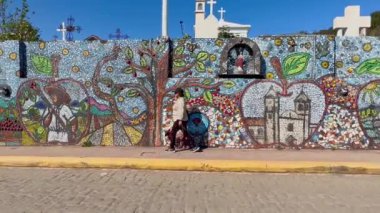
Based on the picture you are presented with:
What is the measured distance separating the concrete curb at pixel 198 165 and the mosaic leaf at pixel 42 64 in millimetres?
2549

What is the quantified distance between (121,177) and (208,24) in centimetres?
2547

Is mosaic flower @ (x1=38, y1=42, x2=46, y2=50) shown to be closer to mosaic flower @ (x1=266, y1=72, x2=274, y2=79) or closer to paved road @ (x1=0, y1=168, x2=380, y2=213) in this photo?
paved road @ (x1=0, y1=168, x2=380, y2=213)

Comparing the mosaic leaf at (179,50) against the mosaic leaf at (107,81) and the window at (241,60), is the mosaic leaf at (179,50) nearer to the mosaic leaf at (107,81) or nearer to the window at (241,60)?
the window at (241,60)

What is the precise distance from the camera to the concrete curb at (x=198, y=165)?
26.4 feet

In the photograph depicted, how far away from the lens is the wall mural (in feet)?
32.3

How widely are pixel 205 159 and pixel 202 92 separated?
202 cm

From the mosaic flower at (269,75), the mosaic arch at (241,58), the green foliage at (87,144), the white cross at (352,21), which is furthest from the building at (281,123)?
the white cross at (352,21)

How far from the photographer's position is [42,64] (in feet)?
34.4

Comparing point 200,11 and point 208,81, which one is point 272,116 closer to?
point 208,81

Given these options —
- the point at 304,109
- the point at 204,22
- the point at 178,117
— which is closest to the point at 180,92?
the point at 178,117

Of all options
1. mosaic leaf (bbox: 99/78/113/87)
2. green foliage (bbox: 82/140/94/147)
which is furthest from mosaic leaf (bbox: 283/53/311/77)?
green foliage (bbox: 82/140/94/147)

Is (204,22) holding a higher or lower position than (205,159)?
higher

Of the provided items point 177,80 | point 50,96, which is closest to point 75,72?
point 50,96

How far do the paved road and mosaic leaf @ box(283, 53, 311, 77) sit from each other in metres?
3.03
